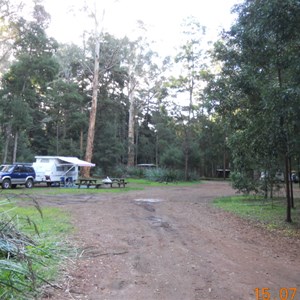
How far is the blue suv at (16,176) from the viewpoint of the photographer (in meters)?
22.7

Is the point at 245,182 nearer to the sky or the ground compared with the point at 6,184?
nearer to the sky

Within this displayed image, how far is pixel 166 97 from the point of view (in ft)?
130

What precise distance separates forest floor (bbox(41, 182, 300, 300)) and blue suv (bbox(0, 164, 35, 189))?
13.8 meters

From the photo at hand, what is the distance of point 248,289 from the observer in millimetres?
4750

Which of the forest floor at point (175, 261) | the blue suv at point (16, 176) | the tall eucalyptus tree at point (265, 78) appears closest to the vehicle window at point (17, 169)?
the blue suv at point (16, 176)

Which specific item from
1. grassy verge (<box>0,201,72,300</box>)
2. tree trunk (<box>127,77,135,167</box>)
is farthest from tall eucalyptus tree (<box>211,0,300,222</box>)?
tree trunk (<box>127,77,135,167</box>)

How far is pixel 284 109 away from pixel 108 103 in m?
37.1

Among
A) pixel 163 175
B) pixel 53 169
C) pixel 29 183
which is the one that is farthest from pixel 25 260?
pixel 163 175

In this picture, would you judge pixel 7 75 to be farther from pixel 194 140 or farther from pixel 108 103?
pixel 194 140
